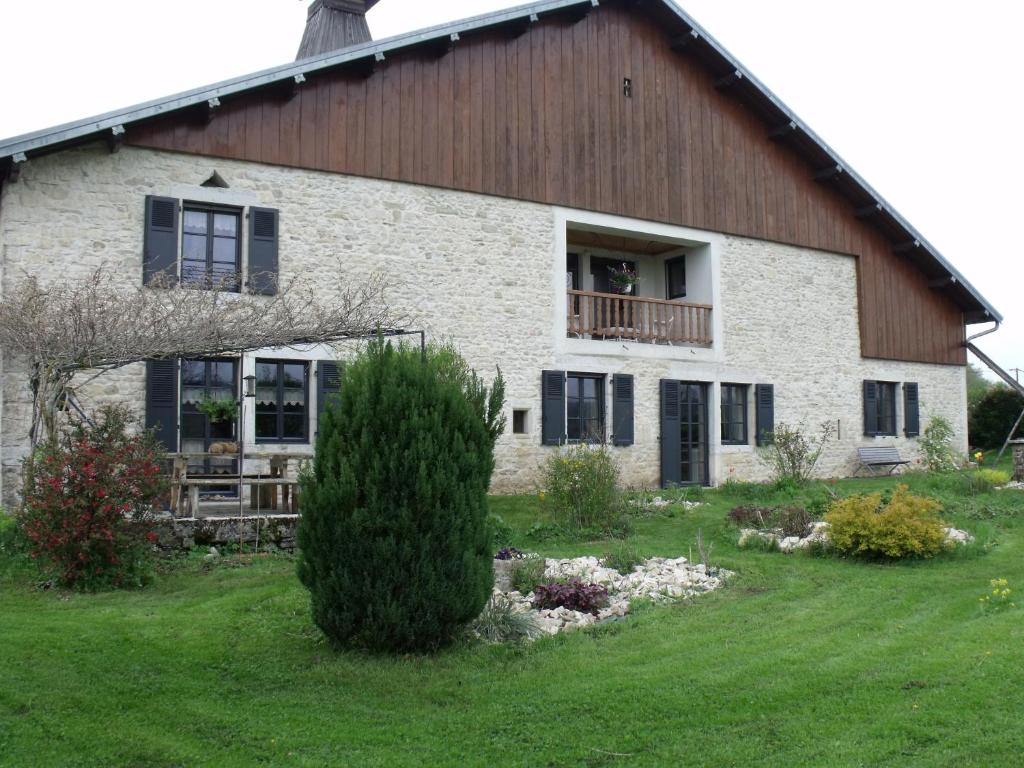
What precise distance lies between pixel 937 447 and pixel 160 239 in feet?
50.5

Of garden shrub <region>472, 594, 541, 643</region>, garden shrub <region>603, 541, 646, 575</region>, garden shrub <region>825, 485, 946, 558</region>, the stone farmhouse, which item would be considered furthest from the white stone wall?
garden shrub <region>472, 594, 541, 643</region>

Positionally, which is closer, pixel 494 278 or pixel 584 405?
pixel 494 278

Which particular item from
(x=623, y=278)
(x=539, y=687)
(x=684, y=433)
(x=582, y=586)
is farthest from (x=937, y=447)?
(x=539, y=687)

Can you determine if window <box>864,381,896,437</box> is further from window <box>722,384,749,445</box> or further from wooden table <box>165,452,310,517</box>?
wooden table <box>165,452,310,517</box>

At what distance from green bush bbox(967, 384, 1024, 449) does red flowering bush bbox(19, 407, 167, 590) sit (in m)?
21.4

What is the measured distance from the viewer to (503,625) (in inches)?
248

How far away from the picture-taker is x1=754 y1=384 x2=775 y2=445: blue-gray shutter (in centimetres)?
1717

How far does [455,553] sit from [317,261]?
7.92 meters

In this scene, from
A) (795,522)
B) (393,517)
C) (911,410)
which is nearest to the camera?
(393,517)

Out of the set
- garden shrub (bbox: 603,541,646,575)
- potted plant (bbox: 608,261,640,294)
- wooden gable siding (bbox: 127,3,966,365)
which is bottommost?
garden shrub (bbox: 603,541,646,575)

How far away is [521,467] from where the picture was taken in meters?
14.4

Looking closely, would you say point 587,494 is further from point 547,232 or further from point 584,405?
point 547,232

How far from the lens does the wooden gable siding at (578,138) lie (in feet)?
42.0

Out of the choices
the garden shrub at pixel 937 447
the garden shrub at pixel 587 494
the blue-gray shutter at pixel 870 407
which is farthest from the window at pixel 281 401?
the garden shrub at pixel 937 447
